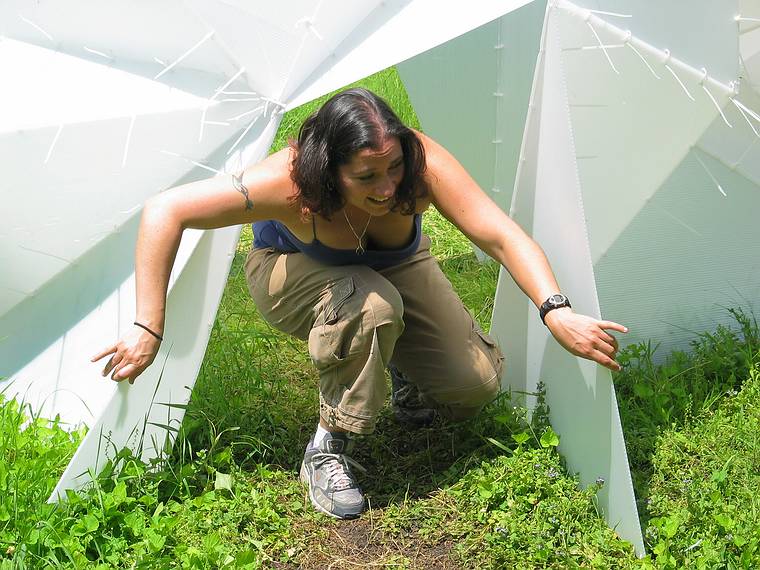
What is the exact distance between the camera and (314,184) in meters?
2.68

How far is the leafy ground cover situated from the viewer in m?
2.67

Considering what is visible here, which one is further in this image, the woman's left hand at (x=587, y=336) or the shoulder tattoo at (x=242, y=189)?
the shoulder tattoo at (x=242, y=189)

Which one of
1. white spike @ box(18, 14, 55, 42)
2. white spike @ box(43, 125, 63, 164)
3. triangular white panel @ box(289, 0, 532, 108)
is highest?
white spike @ box(18, 14, 55, 42)

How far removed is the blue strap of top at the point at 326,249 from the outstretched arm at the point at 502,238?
0.28 m

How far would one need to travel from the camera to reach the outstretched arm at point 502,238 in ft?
8.48

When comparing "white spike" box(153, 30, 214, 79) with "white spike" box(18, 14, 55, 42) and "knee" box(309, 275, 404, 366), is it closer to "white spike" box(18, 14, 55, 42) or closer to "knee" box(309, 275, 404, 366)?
"white spike" box(18, 14, 55, 42)

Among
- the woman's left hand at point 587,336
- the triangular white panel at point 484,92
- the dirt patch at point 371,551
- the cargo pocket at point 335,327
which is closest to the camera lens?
the woman's left hand at point 587,336

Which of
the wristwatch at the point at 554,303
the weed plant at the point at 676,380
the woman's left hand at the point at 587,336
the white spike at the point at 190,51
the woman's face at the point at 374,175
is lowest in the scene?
the weed plant at the point at 676,380

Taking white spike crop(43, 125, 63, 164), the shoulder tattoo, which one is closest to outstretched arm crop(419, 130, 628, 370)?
the shoulder tattoo

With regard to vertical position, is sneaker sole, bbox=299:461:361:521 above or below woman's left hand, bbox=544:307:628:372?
below

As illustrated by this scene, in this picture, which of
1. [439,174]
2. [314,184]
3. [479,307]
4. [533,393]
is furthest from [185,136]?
[479,307]

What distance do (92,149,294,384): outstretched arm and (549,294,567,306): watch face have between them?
0.79 meters

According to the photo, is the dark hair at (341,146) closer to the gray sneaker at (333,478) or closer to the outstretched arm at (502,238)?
the outstretched arm at (502,238)

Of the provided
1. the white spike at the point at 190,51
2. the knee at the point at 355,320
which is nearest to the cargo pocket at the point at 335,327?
the knee at the point at 355,320
